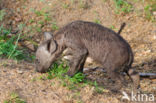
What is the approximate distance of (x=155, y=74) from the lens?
6672mm

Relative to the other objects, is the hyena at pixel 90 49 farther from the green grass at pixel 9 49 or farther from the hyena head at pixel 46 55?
Result: the green grass at pixel 9 49

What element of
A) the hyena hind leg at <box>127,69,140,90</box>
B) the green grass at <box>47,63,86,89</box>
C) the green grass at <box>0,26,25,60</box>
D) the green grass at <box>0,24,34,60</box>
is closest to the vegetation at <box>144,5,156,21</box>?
the hyena hind leg at <box>127,69,140,90</box>

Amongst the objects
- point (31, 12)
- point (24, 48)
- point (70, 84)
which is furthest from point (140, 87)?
point (31, 12)

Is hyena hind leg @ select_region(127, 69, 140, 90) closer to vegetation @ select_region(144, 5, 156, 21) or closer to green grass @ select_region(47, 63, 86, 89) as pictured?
green grass @ select_region(47, 63, 86, 89)

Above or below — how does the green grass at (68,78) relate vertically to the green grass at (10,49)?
below

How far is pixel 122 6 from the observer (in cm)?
980

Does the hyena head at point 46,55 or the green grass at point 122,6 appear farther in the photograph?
the green grass at point 122,6

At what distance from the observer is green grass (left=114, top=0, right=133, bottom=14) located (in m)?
9.59

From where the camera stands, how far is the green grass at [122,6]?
959 cm

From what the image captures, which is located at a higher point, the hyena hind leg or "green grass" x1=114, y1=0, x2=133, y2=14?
"green grass" x1=114, y1=0, x2=133, y2=14

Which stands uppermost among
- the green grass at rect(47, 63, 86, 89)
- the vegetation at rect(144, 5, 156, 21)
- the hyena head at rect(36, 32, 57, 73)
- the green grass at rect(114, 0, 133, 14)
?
the green grass at rect(114, 0, 133, 14)

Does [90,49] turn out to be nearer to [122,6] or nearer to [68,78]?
[68,78]

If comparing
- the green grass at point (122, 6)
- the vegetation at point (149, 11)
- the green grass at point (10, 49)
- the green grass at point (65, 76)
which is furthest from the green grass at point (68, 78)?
the vegetation at point (149, 11)

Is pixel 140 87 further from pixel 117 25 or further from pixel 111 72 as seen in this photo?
pixel 117 25
